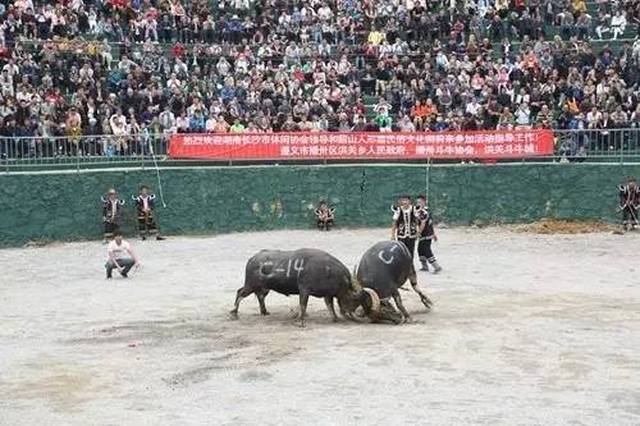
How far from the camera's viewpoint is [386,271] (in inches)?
709

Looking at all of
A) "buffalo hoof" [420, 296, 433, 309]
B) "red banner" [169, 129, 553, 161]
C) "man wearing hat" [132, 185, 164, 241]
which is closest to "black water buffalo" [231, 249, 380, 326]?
"buffalo hoof" [420, 296, 433, 309]

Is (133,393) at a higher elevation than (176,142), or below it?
below

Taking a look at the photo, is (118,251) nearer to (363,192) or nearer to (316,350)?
(316,350)

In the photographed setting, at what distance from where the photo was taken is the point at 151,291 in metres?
21.1

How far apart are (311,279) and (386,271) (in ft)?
4.00

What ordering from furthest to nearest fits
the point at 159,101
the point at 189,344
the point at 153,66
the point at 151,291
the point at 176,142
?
the point at 153,66 → the point at 159,101 → the point at 176,142 → the point at 151,291 → the point at 189,344

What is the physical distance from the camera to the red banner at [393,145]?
2973 centimetres

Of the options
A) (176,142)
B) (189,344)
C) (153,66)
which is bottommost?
(189,344)

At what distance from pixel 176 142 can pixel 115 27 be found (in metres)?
8.26

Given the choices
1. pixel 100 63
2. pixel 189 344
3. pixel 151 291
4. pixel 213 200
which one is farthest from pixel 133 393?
pixel 100 63

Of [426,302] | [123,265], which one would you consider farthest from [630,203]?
[123,265]

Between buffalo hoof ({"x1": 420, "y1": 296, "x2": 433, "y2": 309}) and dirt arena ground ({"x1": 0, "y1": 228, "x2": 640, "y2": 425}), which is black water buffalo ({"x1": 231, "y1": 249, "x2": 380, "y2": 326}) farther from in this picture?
buffalo hoof ({"x1": 420, "y1": 296, "x2": 433, "y2": 309})

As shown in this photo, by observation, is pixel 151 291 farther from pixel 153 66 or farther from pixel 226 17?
pixel 226 17

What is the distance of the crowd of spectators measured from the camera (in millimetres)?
31234
